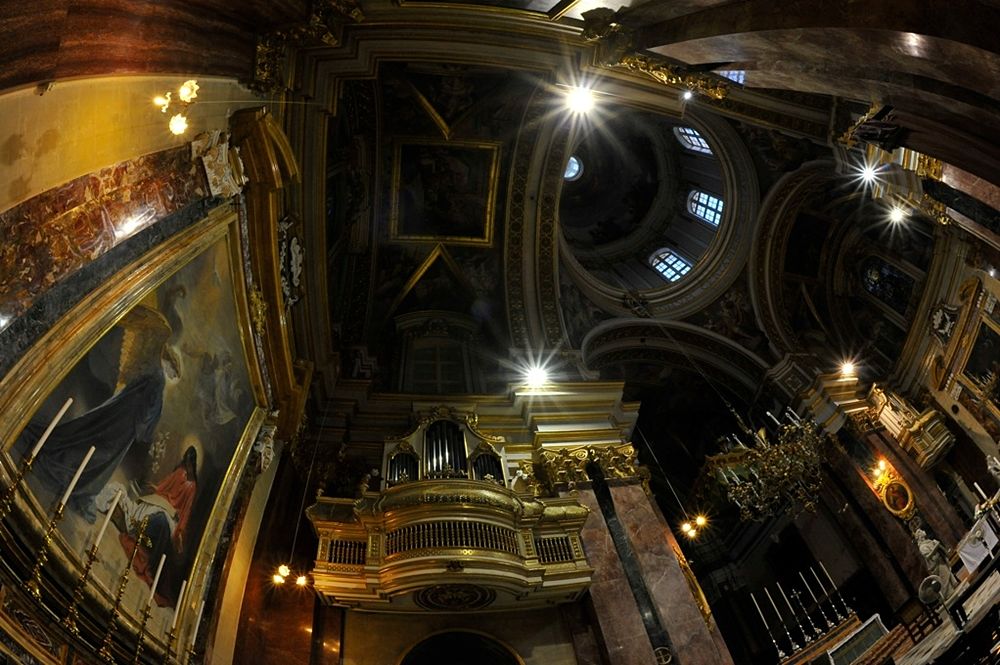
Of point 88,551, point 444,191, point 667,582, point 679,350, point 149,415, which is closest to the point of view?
point 88,551

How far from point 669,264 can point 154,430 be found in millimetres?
15509

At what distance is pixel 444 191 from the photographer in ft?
44.3

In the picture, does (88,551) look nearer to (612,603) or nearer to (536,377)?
(612,603)

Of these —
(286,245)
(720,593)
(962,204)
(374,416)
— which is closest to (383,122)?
(286,245)

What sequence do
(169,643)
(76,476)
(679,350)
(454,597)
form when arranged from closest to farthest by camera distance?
1. (76,476)
2. (169,643)
3. (454,597)
4. (679,350)

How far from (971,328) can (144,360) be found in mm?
12594

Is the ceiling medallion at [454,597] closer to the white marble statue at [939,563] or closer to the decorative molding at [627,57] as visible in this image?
the white marble statue at [939,563]

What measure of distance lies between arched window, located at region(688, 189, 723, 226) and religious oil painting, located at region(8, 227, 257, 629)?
14031 millimetres

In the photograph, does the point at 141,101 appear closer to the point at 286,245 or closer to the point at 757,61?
the point at 286,245

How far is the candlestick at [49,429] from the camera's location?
3.80 metres

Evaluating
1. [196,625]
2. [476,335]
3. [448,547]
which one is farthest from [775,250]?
[196,625]

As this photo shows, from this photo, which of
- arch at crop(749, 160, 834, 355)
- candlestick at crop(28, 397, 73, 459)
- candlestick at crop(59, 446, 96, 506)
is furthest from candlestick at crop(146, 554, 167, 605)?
arch at crop(749, 160, 834, 355)

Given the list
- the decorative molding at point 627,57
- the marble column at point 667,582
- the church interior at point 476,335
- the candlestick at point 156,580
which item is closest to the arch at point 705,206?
the church interior at point 476,335

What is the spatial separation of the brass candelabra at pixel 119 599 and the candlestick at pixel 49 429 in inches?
48.1
